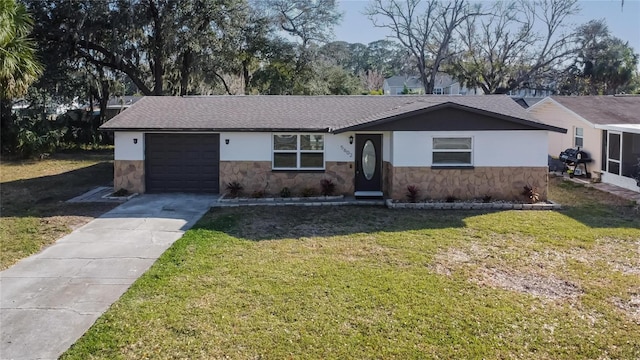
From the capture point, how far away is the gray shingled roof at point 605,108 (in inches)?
692

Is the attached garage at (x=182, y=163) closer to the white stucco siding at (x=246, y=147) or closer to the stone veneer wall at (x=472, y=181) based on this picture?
the white stucco siding at (x=246, y=147)

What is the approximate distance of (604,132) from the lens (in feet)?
56.7

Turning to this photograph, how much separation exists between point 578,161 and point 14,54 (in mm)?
18571

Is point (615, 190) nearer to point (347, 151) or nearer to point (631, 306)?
point (347, 151)

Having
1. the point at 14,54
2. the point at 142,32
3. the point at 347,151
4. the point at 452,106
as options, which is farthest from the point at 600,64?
the point at 14,54

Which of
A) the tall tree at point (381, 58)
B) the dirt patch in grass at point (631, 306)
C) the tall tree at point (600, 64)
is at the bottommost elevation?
the dirt patch in grass at point (631, 306)

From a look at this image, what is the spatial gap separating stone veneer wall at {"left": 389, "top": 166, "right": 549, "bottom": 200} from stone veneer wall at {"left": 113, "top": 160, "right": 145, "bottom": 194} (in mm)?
7670

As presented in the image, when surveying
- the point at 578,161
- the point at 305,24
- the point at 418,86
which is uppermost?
the point at 305,24

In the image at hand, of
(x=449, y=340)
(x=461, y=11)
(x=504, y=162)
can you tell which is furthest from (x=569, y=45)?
(x=449, y=340)

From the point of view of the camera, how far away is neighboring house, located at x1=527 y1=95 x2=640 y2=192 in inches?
624

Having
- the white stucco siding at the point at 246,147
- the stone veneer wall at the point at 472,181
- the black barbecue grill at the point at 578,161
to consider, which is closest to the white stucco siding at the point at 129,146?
the white stucco siding at the point at 246,147

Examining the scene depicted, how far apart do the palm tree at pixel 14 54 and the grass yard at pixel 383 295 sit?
6.27 metres

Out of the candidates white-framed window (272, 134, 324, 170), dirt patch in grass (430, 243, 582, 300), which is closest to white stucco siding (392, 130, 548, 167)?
white-framed window (272, 134, 324, 170)

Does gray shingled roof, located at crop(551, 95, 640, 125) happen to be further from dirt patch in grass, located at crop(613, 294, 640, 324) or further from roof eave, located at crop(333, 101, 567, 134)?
dirt patch in grass, located at crop(613, 294, 640, 324)
